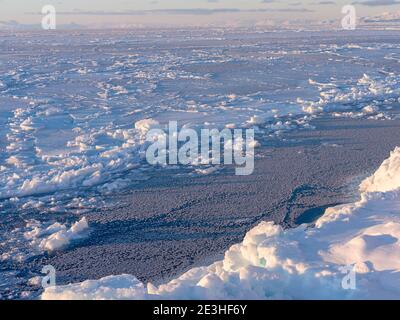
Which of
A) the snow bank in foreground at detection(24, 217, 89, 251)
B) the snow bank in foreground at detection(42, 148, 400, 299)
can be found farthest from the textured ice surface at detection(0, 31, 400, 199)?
the snow bank in foreground at detection(42, 148, 400, 299)

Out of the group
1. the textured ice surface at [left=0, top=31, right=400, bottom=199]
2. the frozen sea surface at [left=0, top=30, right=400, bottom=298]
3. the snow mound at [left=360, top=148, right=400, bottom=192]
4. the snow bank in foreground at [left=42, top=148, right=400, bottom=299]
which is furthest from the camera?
the textured ice surface at [left=0, top=31, right=400, bottom=199]

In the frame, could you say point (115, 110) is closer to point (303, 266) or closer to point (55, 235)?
point (55, 235)

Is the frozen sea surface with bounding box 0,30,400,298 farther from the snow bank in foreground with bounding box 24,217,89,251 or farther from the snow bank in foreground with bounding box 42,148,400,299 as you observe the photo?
the snow bank in foreground with bounding box 42,148,400,299

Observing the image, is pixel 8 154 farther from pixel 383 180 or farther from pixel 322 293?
pixel 322 293

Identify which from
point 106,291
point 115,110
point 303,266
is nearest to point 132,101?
point 115,110

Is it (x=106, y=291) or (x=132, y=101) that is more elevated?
(x=132, y=101)

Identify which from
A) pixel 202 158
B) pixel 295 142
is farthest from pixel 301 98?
pixel 202 158

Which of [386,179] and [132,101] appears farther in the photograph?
[132,101]
